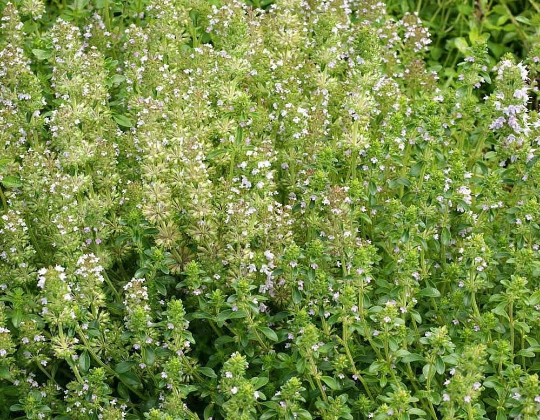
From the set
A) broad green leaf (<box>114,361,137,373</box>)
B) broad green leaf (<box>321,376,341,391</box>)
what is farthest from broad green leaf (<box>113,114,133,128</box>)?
broad green leaf (<box>321,376,341,391</box>)

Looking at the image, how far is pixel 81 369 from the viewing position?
3.61 meters

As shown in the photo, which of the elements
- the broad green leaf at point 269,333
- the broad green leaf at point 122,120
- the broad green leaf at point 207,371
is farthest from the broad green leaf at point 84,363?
the broad green leaf at point 122,120

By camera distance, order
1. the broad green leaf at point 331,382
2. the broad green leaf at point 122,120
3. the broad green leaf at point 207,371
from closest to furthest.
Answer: the broad green leaf at point 331,382, the broad green leaf at point 207,371, the broad green leaf at point 122,120

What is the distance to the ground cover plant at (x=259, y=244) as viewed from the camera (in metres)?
3.58

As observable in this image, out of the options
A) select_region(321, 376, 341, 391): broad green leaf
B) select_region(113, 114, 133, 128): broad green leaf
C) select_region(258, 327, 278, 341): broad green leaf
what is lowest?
select_region(321, 376, 341, 391): broad green leaf

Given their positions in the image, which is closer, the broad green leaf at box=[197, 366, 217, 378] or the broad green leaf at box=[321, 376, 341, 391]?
the broad green leaf at box=[321, 376, 341, 391]

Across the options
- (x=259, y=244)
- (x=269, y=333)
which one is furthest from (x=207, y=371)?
(x=259, y=244)

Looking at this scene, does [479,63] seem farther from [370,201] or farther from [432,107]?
[370,201]

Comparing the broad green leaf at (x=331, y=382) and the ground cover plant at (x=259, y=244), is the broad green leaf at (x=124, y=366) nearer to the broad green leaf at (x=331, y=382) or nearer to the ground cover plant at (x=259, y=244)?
the ground cover plant at (x=259, y=244)

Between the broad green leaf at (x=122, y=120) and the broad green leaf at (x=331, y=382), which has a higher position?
the broad green leaf at (x=122, y=120)

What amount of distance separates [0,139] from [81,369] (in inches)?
53.9

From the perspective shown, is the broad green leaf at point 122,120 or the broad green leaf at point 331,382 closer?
the broad green leaf at point 331,382

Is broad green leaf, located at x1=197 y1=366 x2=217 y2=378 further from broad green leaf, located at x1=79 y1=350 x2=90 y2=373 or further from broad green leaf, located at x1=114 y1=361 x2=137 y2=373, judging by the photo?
broad green leaf, located at x1=79 y1=350 x2=90 y2=373

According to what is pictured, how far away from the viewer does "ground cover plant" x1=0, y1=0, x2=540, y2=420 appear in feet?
11.7
